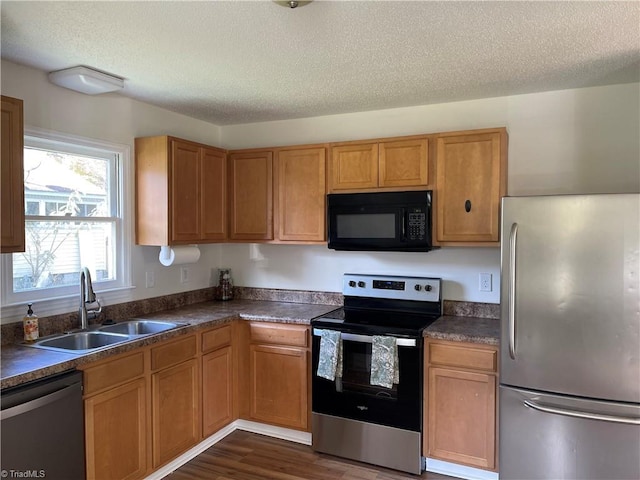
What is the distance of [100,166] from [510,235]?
2580 mm

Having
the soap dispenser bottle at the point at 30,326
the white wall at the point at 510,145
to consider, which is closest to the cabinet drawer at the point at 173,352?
the soap dispenser bottle at the point at 30,326

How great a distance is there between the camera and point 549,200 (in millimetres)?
2289

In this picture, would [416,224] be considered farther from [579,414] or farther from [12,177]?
[12,177]

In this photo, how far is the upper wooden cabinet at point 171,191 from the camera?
3.09 meters

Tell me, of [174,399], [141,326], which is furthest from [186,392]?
[141,326]

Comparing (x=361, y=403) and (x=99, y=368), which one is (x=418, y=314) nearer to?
(x=361, y=403)

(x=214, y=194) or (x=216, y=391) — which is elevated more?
(x=214, y=194)

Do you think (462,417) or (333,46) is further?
(462,417)

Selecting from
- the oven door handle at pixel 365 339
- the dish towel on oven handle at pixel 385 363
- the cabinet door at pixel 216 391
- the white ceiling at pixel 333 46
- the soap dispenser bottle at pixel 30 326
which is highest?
the white ceiling at pixel 333 46

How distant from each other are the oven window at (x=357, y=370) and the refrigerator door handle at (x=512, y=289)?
2.82ft

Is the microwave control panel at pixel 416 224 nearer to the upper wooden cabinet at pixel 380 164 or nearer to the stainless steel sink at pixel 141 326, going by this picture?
the upper wooden cabinet at pixel 380 164

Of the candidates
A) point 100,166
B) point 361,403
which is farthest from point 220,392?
point 100,166

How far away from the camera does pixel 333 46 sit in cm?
222

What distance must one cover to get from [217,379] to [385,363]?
118 centimetres
